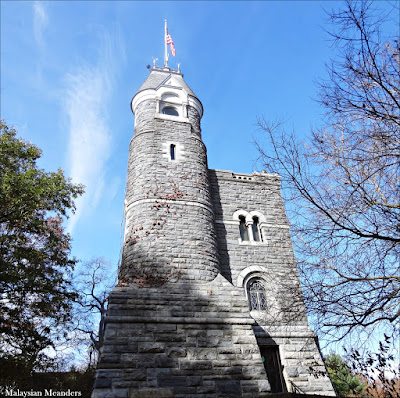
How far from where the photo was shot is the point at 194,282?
8.52 m

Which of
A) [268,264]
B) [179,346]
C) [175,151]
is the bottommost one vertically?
[179,346]

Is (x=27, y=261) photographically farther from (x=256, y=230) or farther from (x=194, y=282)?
(x=256, y=230)

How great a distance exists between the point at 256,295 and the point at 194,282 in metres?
2.65

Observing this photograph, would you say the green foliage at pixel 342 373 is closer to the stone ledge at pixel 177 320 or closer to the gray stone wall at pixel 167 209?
the stone ledge at pixel 177 320

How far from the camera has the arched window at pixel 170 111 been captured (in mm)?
12836

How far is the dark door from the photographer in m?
8.43

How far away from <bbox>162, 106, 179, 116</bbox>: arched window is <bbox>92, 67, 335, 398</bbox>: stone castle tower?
4 cm

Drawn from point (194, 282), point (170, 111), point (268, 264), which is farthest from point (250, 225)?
point (170, 111)

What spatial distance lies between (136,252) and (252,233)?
4.46m

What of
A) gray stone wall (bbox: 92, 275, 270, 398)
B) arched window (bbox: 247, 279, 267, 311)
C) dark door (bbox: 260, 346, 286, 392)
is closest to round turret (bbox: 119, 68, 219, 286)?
gray stone wall (bbox: 92, 275, 270, 398)

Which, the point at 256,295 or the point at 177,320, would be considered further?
the point at 256,295

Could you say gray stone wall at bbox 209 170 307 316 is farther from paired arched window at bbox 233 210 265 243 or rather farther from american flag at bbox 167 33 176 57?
american flag at bbox 167 33 176 57

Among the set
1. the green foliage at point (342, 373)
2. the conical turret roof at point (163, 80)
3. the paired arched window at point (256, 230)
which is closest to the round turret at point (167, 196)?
the conical turret roof at point (163, 80)

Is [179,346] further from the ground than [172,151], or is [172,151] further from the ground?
[172,151]
